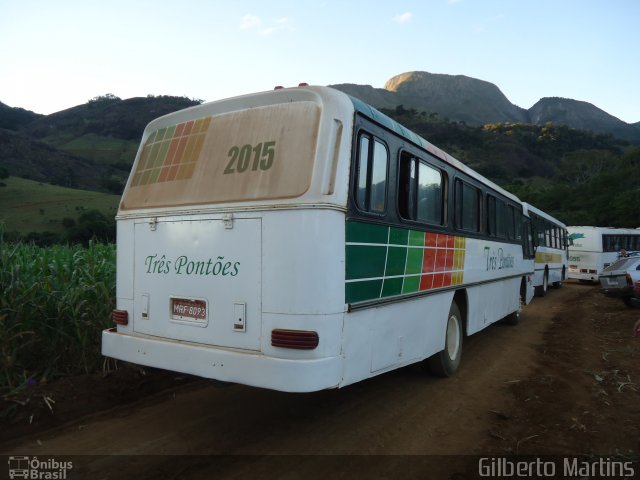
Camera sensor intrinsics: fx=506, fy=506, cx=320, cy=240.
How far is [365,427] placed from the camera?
16.0 feet

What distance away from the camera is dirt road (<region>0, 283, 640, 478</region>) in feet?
13.3

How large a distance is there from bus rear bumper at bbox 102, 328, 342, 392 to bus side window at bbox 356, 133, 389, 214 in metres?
1.42

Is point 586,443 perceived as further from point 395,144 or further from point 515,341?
point 515,341

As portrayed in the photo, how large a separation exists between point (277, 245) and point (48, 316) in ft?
11.2

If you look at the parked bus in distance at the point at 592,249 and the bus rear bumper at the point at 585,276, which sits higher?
the parked bus in distance at the point at 592,249

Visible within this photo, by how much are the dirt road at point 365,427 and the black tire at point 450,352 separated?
16 centimetres

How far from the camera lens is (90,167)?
111 meters

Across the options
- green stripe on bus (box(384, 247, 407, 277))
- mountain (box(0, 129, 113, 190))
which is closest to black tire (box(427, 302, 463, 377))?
green stripe on bus (box(384, 247, 407, 277))

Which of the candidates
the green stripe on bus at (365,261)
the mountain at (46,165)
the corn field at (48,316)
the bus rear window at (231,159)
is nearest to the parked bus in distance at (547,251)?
the green stripe on bus at (365,261)

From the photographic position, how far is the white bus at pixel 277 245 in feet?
13.0

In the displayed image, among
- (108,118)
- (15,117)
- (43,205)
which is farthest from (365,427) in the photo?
(15,117)

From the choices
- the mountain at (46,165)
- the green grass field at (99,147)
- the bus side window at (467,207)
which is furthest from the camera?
the green grass field at (99,147)

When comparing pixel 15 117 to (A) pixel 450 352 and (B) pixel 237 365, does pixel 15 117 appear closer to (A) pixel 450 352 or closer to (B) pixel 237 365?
(A) pixel 450 352

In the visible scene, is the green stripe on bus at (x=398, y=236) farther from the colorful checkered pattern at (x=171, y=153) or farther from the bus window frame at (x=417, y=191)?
the colorful checkered pattern at (x=171, y=153)
